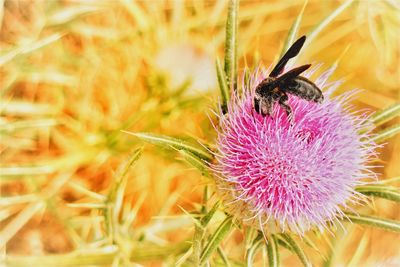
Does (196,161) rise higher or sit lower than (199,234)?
higher

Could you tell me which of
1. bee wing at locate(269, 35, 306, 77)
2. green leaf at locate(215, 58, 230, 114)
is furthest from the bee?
green leaf at locate(215, 58, 230, 114)

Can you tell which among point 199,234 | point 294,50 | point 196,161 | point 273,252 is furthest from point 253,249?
point 294,50

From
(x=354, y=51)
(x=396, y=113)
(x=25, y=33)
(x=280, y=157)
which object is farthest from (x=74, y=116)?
(x=354, y=51)

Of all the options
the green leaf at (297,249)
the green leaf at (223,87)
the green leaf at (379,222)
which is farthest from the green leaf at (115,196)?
the green leaf at (379,222)

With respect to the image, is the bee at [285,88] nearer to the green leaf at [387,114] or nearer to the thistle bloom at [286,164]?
the thistle bloom at [286,164]

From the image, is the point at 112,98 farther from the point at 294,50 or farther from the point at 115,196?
the point at 294,50

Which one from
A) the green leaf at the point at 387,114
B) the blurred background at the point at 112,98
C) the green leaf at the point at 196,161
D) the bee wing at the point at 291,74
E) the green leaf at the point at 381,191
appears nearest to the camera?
Answer: the bee wing at the point at 291,74
